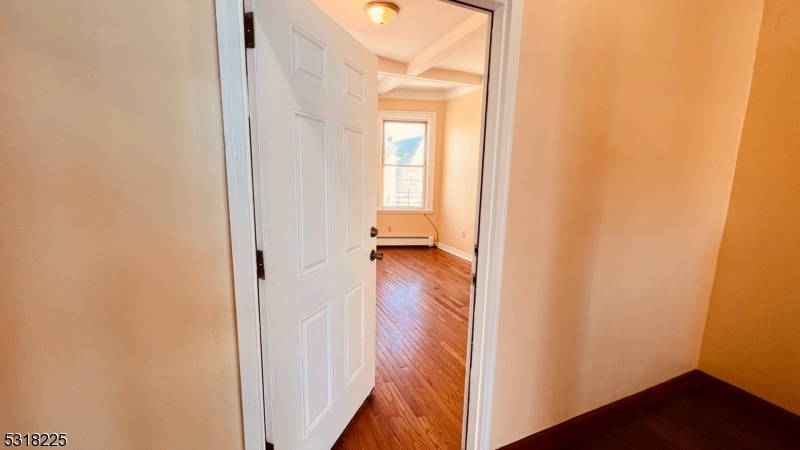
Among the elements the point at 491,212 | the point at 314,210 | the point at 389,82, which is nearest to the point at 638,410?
the point at 491,212

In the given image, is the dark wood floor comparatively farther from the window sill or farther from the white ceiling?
the window sill

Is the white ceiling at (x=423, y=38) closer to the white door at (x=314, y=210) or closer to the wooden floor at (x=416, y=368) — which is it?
the white door at (x=314, y=210)

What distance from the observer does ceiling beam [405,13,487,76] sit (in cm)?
273

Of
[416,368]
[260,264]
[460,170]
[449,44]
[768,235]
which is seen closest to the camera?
[260,264]

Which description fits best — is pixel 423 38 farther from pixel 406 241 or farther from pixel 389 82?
pixel 406 241

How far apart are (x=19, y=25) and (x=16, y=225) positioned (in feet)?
1.31

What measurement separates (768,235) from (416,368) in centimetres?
228

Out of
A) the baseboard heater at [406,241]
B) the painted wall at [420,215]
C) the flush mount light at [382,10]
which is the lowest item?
the baseboard heater at [406,241]

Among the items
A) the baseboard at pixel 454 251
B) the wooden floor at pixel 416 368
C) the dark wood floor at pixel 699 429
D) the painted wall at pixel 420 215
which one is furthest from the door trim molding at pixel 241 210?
the painted wall at pixel 420 215

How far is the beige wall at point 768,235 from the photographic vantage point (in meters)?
1.62

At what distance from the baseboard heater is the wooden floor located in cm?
173

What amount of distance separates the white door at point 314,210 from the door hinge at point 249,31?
2cm

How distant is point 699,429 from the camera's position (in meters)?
1.69

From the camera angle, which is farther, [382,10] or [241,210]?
[382,10]
